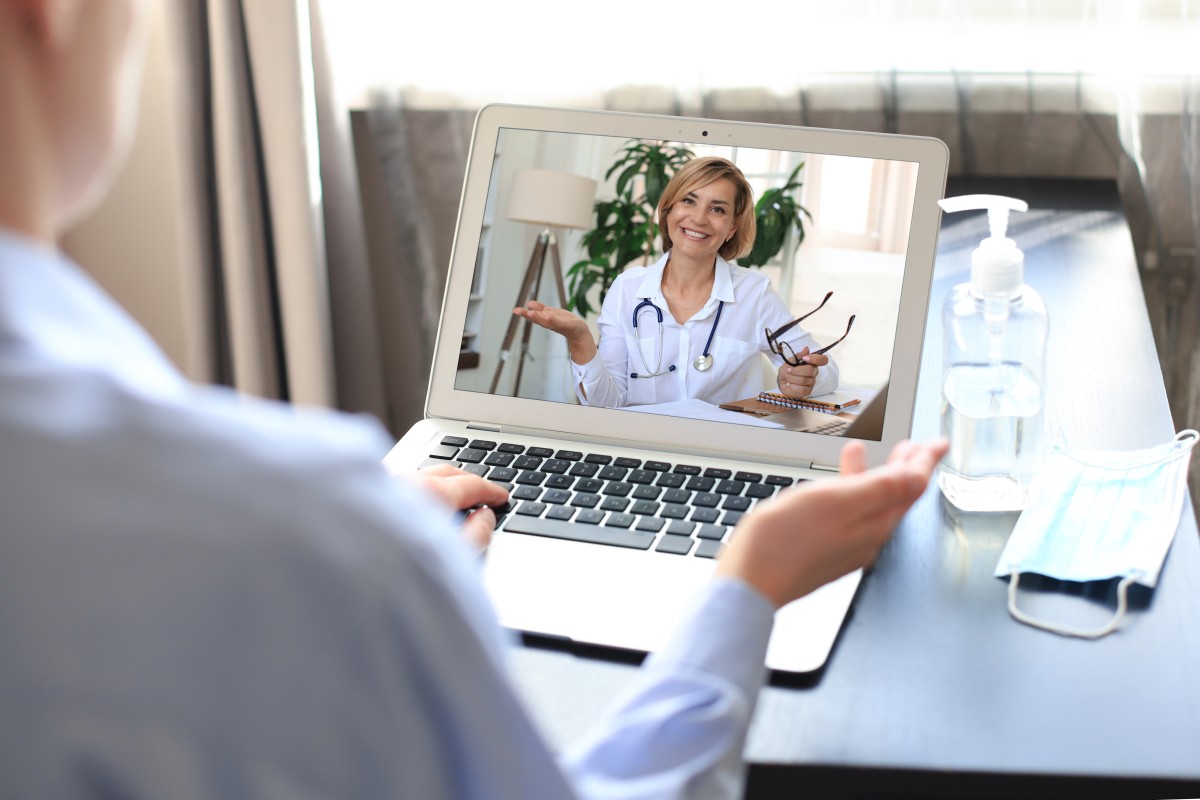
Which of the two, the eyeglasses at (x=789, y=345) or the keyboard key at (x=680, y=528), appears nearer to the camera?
the keyboard key at (x=680, y=528)

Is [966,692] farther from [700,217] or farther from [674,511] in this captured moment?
[700,217]

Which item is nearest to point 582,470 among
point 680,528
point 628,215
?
point 680,528

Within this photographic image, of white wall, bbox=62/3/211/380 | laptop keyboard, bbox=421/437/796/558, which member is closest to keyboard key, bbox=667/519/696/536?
laptop keyboard, bbox=421/437/796/558

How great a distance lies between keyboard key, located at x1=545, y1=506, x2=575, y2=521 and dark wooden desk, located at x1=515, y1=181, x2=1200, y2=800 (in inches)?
6.8

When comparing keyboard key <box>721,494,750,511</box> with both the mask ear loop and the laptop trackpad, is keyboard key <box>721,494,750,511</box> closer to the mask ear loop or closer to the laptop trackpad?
the laptop trackpad

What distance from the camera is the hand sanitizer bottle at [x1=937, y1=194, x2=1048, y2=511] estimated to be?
34.3 inches

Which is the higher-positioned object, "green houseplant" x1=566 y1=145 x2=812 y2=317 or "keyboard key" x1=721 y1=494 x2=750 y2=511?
"green houseplant" x1=566 y1=145 x2=812 y2=317

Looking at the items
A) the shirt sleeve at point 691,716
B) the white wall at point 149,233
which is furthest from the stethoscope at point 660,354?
the white wall at point 149,233

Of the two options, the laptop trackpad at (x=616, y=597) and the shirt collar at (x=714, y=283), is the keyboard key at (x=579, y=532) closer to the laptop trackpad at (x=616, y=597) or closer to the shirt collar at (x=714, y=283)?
the laptop trackpad at (x=616, y=597)

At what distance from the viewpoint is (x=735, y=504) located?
2.86ft

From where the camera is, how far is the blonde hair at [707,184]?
100cm

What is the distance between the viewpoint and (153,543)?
32 centimetres

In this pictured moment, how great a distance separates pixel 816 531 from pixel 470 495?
0.34 metres

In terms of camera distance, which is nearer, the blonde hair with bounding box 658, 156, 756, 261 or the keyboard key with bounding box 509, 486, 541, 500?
the keyboard key with bounding box 509, 486, 541, 500
